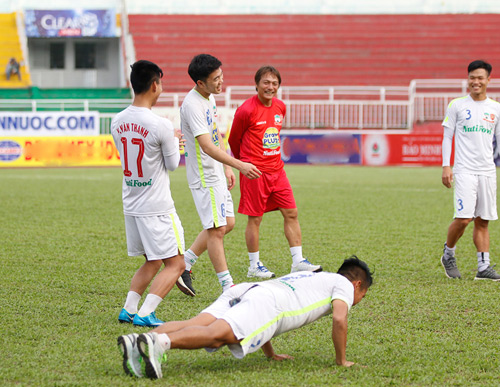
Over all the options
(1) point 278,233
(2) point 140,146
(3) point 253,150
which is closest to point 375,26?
A: (1) point 278,233

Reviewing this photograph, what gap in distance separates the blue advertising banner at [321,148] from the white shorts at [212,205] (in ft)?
57.6

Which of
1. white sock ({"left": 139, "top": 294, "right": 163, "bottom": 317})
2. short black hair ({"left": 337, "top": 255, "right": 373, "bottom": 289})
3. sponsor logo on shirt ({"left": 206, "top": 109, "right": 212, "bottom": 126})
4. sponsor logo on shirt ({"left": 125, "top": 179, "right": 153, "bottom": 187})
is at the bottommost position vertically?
white sock ({"left": 139, "top": 294, "right": 163, "bottom": 317})

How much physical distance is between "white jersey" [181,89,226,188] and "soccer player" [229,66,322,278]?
115cm

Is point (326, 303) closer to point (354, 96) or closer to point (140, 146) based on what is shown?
point (140, 146)

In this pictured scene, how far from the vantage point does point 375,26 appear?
33.6 m

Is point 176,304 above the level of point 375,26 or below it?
below

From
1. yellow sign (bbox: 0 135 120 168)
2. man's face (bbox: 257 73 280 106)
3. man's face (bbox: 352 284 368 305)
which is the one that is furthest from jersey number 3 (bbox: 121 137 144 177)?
yellow sign (bbox: 0 135 120 168)

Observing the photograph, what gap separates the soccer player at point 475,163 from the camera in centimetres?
645

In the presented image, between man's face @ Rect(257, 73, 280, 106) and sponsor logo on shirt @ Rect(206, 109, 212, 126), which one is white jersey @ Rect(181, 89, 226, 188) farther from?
man's face @ Rect(257, 73, 280, 106)

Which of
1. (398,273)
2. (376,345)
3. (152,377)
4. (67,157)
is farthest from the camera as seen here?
(67,157)

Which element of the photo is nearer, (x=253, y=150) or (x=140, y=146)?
(x=140, y=146)

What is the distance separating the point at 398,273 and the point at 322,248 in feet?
4.84

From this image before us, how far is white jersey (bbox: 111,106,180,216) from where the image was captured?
178 inches

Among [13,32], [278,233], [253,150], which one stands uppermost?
[13,32]
